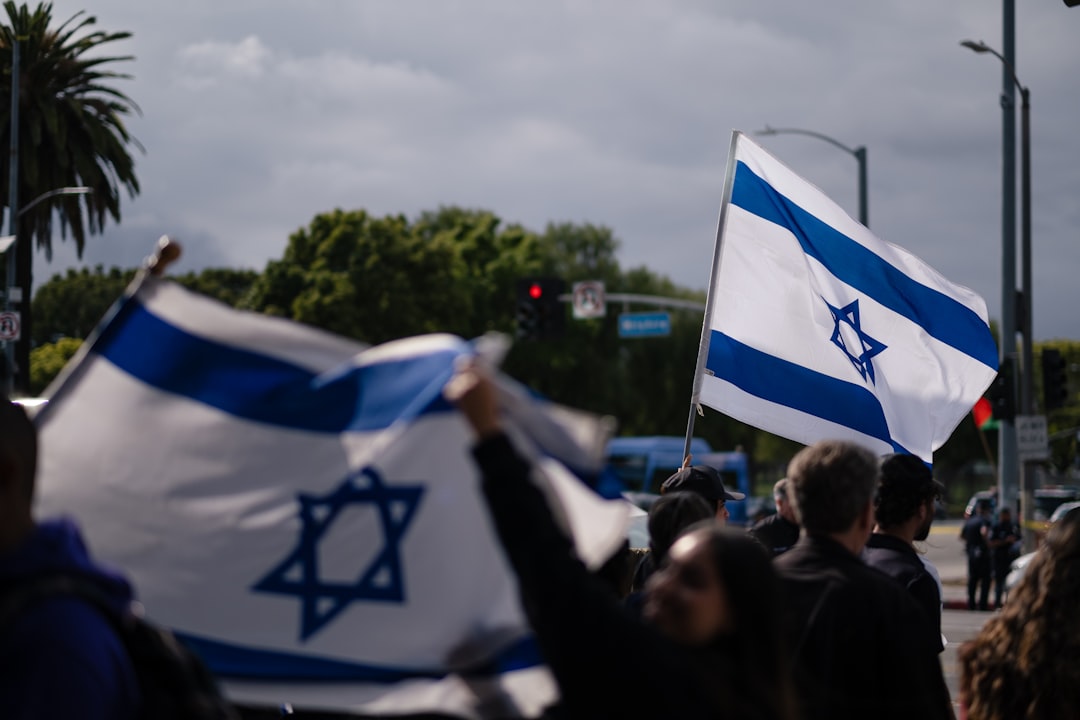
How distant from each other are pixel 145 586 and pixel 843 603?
5.44 ft

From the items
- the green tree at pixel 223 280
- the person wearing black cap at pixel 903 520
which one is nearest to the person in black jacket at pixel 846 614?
the person wearing black cap at pixel 903 520

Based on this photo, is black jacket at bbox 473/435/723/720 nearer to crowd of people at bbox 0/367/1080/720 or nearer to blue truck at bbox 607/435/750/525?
crowd of people at bbox 0/367/1080/720

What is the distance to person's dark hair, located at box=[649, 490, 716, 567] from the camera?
4.44 m

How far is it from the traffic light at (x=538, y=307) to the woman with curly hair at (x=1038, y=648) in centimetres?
2206

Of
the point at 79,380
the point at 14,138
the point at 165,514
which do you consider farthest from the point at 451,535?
the point at 14,138

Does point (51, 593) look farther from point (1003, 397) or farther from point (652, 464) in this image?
point (652, 464)

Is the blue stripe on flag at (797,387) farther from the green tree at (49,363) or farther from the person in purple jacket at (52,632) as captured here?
the green tree at (49,363)

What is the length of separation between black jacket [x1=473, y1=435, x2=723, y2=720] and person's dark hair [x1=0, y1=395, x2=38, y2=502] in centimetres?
77

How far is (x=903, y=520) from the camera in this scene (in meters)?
4.65

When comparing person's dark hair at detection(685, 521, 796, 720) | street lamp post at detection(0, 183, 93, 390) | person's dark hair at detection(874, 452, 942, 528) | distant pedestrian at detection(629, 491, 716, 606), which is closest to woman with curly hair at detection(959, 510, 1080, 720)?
person's dark hair at detection(874, 452, 942, 528)

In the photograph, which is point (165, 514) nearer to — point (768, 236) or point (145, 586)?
point (145, 586)

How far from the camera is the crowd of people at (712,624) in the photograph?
2051 millimetres

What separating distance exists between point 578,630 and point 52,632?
0.86 meters

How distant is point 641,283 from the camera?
64.2 metres
